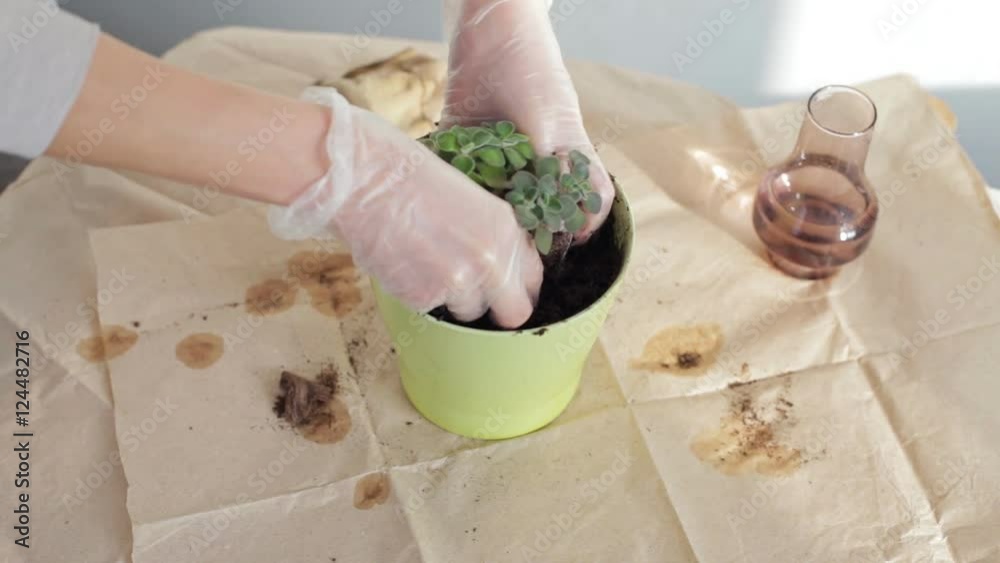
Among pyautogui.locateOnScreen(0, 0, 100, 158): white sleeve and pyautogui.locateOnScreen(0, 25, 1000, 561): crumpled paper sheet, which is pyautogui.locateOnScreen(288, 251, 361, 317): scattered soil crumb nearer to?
pyautogui.locateOnScreen(0, 25, 1000, 561): crumpled paper sheet

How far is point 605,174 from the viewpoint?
26.4 inches

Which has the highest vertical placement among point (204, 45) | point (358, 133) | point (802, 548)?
point (358, 133)

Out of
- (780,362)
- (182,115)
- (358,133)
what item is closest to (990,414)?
(780,362)

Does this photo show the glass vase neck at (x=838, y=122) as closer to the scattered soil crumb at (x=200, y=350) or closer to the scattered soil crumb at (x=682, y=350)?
the scattered soil crumb at (x=682, y=350)

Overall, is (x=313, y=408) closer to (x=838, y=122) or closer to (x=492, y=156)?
(x=492, y=156)

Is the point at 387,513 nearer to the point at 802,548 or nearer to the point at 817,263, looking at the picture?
the point at 802,548

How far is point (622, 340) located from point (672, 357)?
0.04m

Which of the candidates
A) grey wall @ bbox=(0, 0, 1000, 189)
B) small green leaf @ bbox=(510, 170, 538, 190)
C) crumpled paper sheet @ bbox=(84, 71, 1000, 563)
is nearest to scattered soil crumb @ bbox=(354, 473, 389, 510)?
crumpled paper sheet @ bbox=(84, 71, 1000, 563)

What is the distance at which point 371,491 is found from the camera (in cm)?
70

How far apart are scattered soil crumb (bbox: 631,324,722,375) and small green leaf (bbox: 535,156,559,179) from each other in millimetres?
229

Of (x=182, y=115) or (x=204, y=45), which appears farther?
(x=204, y=45)

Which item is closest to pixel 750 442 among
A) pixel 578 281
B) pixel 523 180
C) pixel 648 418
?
pixel 648 418

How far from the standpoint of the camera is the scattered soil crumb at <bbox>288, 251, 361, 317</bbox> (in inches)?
32.2

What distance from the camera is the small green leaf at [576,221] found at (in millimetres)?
609
